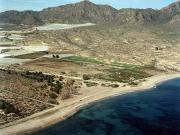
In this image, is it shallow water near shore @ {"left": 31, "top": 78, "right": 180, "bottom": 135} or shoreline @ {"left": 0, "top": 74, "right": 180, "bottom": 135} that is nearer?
shoreline @ {"left": 0, "top": 74, "right": 180, "bottom": 135}

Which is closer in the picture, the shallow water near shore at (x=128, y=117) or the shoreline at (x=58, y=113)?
the shoreline at (x=58, y=113)

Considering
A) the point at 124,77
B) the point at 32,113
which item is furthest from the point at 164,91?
the point at 32,113

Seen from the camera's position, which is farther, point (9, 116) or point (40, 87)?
point (40, 87)

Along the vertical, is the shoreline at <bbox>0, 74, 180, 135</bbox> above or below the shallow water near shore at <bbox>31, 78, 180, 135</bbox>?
above

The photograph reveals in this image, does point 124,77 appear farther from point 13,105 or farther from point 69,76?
point 13,105

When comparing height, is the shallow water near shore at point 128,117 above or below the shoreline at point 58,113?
below
